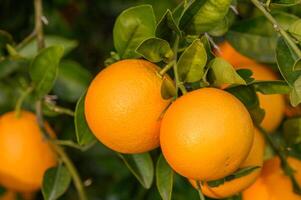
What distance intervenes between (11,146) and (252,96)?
1.97 feet

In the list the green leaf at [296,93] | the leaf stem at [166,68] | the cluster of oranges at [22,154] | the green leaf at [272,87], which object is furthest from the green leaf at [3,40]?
the green leaf at [296,93]

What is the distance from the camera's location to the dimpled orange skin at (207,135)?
111 cm

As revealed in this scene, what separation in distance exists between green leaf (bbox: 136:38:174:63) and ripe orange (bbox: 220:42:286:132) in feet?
0.96

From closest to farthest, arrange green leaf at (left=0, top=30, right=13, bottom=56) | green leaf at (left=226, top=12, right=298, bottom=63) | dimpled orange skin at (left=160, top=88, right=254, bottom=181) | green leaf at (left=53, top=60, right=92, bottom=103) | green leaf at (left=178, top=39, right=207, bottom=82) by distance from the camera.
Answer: dimpled orange skin at (left=160, top=88, right=254, bottom=181) < green leaf at (left=178, top=39, right=207, bottom=82) < green leaf at (left=226, top=12, right=298, bottom=63) < green leaf at (left=0, top=30, right=13, bottom=56) < green leaf at (left=53, top=60, right=92, bottom=103)

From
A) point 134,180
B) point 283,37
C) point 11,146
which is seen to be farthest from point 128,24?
point 134,180

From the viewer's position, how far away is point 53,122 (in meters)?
1.97

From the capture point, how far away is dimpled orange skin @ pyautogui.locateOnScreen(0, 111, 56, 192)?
61.3 inches

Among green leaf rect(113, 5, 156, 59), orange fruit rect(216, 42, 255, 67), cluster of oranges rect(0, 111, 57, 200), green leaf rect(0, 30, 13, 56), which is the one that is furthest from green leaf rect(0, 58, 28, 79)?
orange fruit rect(216, 42, 255, 67)

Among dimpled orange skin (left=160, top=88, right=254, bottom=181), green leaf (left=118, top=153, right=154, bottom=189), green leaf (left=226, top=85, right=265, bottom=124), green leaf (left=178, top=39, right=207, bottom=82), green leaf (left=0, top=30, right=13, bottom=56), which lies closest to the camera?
dimpled orange skin (left=160, top=88, right=254, bottom=181)

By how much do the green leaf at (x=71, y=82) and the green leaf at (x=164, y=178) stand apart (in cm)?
47

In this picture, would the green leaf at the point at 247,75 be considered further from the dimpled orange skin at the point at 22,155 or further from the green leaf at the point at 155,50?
the dimpled orange skin at the point at 22,155

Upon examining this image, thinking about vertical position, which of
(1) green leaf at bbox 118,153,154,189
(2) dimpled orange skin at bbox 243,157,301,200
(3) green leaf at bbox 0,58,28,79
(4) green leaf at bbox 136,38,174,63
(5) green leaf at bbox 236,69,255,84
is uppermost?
(4) green leaf at bbox 136,38,174,63

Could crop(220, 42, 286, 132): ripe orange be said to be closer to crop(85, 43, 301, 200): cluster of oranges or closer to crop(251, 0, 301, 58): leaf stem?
crop(85, 43, 301, 200): cluster of oranges

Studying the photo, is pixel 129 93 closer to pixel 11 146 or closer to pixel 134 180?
pixel 11 146
